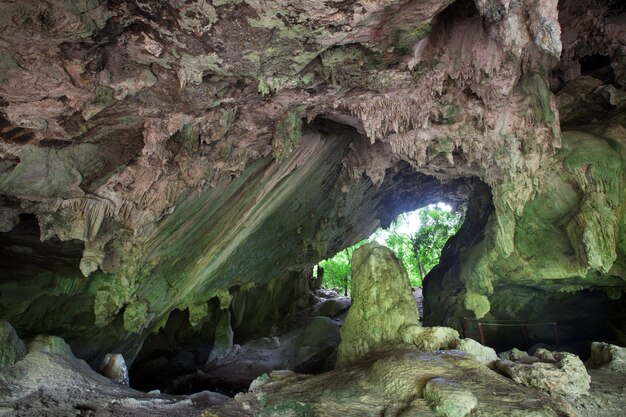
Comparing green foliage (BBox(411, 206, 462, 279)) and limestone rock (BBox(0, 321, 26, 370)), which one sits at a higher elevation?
green foliage (BBox(411, 206, 462, 279))

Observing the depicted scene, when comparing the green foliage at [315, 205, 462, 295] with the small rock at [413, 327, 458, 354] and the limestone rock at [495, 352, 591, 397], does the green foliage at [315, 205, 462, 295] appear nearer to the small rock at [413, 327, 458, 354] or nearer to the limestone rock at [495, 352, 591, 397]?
the small rock at [413, 327, 458, 354]

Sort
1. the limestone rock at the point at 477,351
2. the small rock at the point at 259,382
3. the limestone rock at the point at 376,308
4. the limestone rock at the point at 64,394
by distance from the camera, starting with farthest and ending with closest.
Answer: the limestone rock at the point at 376,308 < the small rock at the point at 259,382 < the limestone rock at the point at 477,351 < the limestone rock at the point at 64,394

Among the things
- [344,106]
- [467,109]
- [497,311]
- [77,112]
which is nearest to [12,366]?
[77,112]

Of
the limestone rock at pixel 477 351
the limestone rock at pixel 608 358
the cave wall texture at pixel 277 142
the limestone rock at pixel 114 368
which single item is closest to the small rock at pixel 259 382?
the limestone rock at pixel 477 351

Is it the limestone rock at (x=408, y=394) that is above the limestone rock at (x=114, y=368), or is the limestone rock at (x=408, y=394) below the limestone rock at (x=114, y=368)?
above

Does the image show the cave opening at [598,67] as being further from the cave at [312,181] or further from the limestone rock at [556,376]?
the limestone rock at [556,376]

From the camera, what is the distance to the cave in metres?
4.26

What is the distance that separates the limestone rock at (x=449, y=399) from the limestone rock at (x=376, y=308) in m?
2.38

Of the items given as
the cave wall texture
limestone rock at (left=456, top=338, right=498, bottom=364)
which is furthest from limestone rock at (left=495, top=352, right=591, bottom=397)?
the cave wall texture

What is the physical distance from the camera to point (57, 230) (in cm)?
651

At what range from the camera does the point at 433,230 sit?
1691 centimetres

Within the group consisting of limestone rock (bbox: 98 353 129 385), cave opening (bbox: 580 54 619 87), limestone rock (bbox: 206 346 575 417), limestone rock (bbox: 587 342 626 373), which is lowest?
limestone rock (bbox: 98 353 129 385)

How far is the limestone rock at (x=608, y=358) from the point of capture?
6.21 metres

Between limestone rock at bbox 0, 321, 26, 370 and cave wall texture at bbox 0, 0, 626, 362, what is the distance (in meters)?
1.48
